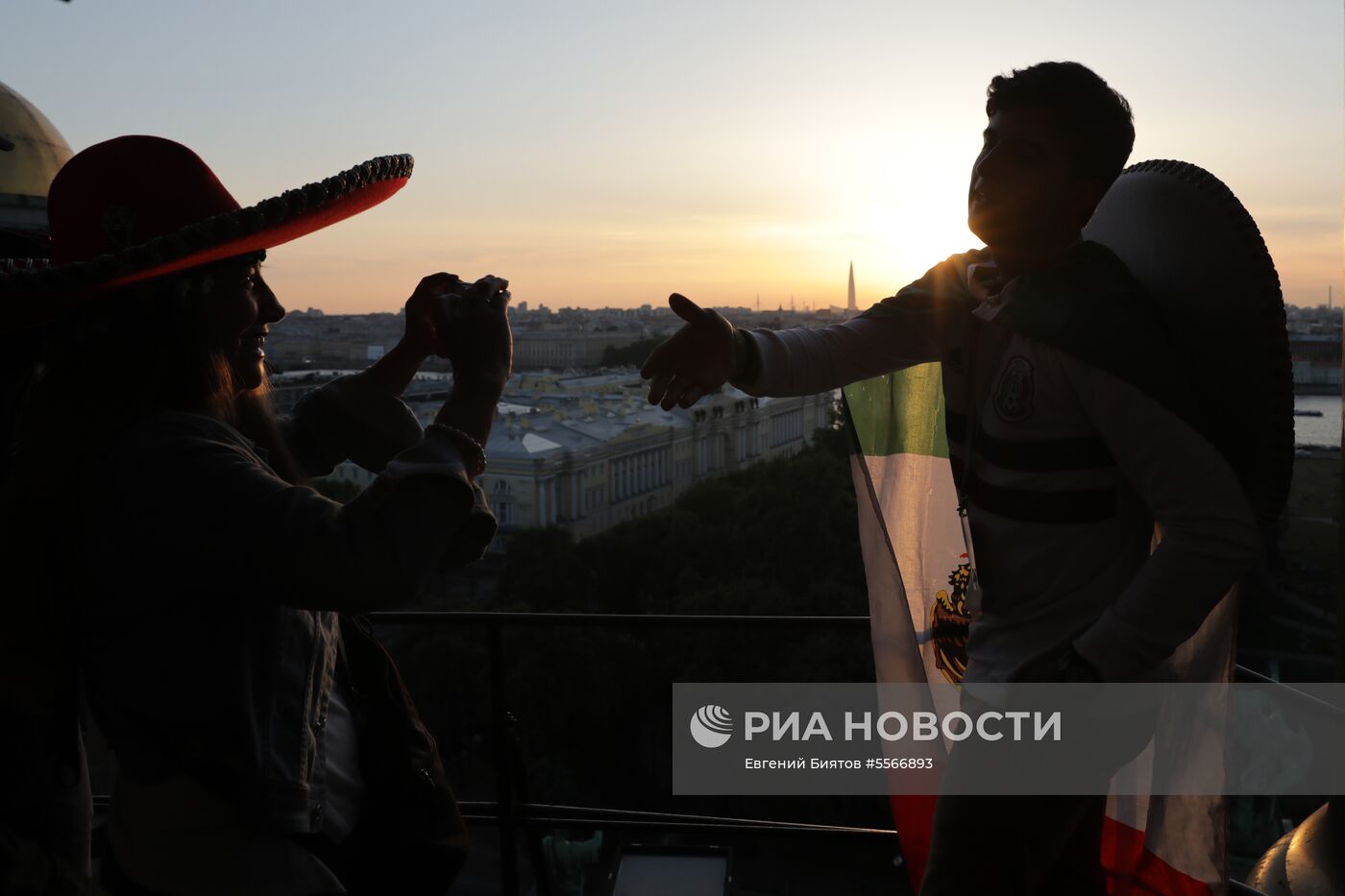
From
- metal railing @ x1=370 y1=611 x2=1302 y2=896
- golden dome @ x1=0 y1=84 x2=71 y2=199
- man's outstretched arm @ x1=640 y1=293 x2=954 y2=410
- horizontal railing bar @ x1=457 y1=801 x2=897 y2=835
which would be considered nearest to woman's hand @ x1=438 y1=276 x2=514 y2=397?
man's outstretched arm @ x1=640 y1=293 x2=954 y2=410

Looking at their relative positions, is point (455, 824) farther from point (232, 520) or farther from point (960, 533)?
point (960, 533)

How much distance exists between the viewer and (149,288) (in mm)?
1257

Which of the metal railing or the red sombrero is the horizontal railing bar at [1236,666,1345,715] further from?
the red sombrero

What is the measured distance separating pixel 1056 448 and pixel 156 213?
3.75ft

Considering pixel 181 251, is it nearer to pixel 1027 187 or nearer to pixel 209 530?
pixel 209 530

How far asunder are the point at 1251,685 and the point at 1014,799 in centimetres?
115

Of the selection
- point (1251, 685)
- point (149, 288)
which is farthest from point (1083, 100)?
point (1251, 685)

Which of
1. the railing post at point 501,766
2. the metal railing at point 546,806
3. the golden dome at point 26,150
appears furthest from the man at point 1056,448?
the golden dome at point 26,150

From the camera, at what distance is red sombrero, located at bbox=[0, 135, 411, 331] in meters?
1.18

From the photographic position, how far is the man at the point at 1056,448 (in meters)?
1.44

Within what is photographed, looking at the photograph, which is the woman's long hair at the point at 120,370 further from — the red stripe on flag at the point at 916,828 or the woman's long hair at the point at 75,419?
the red stripe on flag at the point at 916,828

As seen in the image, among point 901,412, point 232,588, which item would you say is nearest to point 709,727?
point 901,412

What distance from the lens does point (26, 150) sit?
268 centimetres

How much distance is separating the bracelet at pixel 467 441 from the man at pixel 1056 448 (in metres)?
0.41
